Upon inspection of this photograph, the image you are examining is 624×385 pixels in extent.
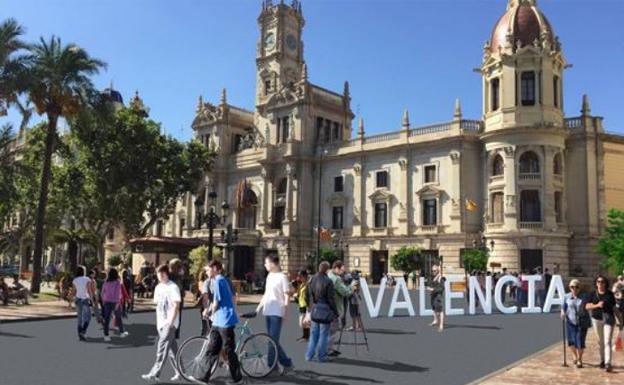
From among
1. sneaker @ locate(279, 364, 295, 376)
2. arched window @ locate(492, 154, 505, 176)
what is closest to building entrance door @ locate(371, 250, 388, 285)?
arched window @ locate(492, 154, 505, 176)

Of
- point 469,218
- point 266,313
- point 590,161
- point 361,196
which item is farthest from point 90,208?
point 590,161

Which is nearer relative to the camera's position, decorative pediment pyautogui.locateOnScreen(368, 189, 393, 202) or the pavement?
the pavement

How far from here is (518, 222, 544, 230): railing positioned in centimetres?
4034

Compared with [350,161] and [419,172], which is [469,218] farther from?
[350,161]

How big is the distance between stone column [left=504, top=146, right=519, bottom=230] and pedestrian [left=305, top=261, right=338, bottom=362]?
31.5m

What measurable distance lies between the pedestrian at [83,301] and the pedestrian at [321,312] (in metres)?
6.32

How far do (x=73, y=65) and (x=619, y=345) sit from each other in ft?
85.3

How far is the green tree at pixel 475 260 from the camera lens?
129 feet

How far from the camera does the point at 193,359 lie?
32.3 feet

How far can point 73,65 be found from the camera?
95.9 ft

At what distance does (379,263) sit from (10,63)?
3113cm

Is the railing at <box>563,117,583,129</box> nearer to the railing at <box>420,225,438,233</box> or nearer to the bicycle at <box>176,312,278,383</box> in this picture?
the railing at <box>420,225,438,233</box>

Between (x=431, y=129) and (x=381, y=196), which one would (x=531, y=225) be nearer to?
(x=431, y=129)

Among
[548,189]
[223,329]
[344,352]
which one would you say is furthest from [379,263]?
[223,329]
